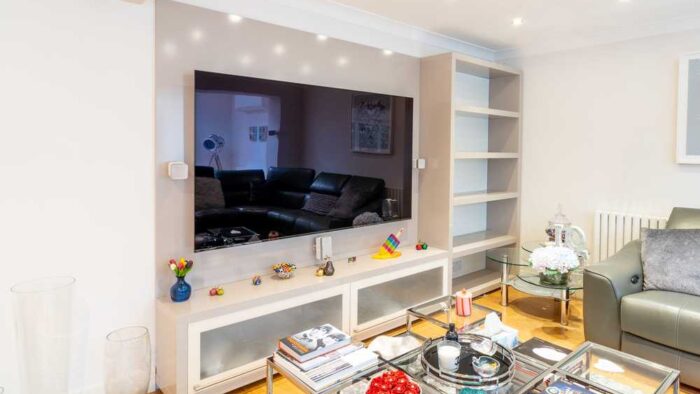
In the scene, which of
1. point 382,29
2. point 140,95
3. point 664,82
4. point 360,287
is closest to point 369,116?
point 382,29

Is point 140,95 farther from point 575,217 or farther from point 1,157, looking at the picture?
point 575,217

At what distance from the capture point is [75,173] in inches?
83.6

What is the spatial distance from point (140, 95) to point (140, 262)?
0.88m

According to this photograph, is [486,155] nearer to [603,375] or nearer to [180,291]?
[603,375]

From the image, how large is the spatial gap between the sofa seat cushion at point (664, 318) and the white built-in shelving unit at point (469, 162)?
53.1 inches

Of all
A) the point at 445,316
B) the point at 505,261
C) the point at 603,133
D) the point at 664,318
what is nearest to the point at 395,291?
the point at 445,316

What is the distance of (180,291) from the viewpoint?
2.33 metres

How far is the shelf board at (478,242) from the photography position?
3.73m

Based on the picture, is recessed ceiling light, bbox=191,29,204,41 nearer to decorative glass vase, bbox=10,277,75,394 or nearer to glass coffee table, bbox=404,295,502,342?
decorative glass vase, bbox=10,277,75,394

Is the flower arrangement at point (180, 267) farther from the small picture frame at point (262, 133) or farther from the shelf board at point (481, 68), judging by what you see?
the shelf board at point (481, 68)

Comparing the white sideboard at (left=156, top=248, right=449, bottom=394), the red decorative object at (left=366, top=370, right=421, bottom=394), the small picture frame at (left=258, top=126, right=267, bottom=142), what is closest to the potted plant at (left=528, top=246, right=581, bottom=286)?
the white sideboard at (left=156, top=248, right=449, bottom=394)

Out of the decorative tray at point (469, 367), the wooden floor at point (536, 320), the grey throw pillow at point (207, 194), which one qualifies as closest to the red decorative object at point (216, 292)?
the grey throw pillow at point (207, 194)

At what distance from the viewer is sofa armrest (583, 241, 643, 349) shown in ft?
8.63

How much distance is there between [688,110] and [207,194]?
343 centimetres
